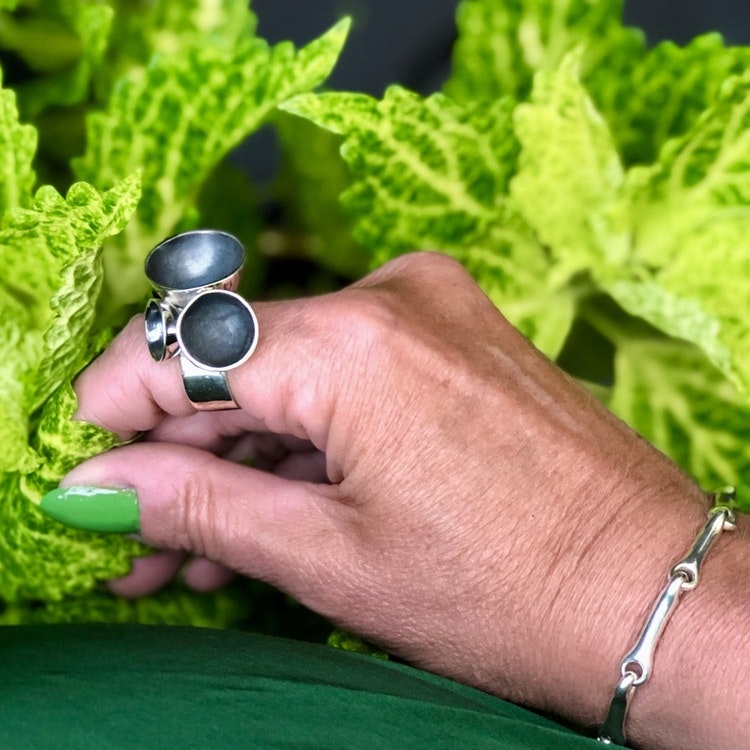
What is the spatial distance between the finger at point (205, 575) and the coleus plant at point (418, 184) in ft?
0.05

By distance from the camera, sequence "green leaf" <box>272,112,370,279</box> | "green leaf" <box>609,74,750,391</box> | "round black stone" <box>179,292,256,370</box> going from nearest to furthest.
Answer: "round black stone" <box>179,292,256,370</box> < "green leaf" <box>609,74,750,391</box> < "green leaf" <box>272,112,370,279</box>

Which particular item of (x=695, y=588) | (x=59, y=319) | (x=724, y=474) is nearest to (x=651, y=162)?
(x=724, y=474)

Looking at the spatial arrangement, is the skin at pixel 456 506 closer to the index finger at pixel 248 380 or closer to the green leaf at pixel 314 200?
the index finger at pixel 248 380

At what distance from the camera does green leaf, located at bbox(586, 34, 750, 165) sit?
2.15 feet

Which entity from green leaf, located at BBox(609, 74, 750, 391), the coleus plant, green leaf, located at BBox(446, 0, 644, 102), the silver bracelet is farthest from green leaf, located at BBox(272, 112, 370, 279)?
the silver bracelet

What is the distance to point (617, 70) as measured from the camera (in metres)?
0.70

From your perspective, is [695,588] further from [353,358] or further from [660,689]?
[353,358]

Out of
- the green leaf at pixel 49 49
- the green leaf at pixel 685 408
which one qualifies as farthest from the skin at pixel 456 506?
the green leaf at pixel 49 49

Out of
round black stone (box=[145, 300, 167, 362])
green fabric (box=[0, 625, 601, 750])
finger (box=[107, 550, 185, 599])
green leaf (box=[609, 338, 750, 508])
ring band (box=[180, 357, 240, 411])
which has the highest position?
green leaf (box=[609, 338, 750, 508])

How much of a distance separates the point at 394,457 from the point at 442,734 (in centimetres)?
15

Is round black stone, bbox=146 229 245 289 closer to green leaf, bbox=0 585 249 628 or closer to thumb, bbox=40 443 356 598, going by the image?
thumb, bbox=40 443 356 598

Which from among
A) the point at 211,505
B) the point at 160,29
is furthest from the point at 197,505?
the point at 160,29

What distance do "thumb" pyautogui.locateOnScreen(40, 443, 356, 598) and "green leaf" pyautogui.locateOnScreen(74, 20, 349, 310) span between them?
16 cm

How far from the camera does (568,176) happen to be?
2.17 ft
